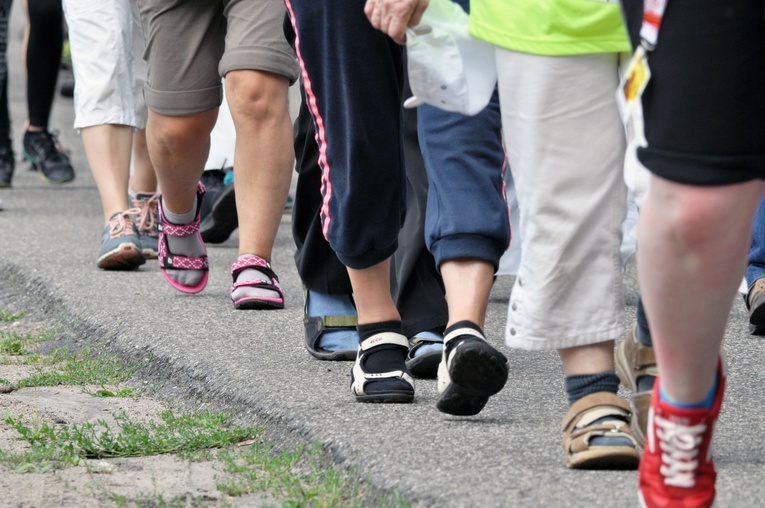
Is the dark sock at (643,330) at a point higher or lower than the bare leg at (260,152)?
higher

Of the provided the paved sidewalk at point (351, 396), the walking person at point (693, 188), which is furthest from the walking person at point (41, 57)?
the walking person at point (693, 188)

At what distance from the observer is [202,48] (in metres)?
4.33

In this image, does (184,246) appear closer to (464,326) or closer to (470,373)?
(464,326)

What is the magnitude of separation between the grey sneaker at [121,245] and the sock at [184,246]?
23.8 inches

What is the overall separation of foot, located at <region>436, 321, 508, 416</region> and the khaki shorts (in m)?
1.60

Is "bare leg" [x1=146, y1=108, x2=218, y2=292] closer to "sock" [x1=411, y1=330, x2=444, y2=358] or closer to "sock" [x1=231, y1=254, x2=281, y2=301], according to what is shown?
"sock" [x1=231, y1=254, x2=281, y2=301]

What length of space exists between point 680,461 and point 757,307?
204 centimetres

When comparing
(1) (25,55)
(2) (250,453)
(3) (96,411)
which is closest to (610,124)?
(2) (250,453)

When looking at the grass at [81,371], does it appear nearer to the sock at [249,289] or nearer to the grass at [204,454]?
the grass at [204,454]

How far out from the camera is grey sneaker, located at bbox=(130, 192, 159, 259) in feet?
18.7

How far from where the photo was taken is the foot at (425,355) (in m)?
3.46

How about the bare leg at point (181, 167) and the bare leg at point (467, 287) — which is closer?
the bare leg at point (467, 287)

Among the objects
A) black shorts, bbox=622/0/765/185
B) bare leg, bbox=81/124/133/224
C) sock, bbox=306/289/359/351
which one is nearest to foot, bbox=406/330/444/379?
sock, bbox=306/289/359/351

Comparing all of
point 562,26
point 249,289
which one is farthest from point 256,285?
point 562,26
